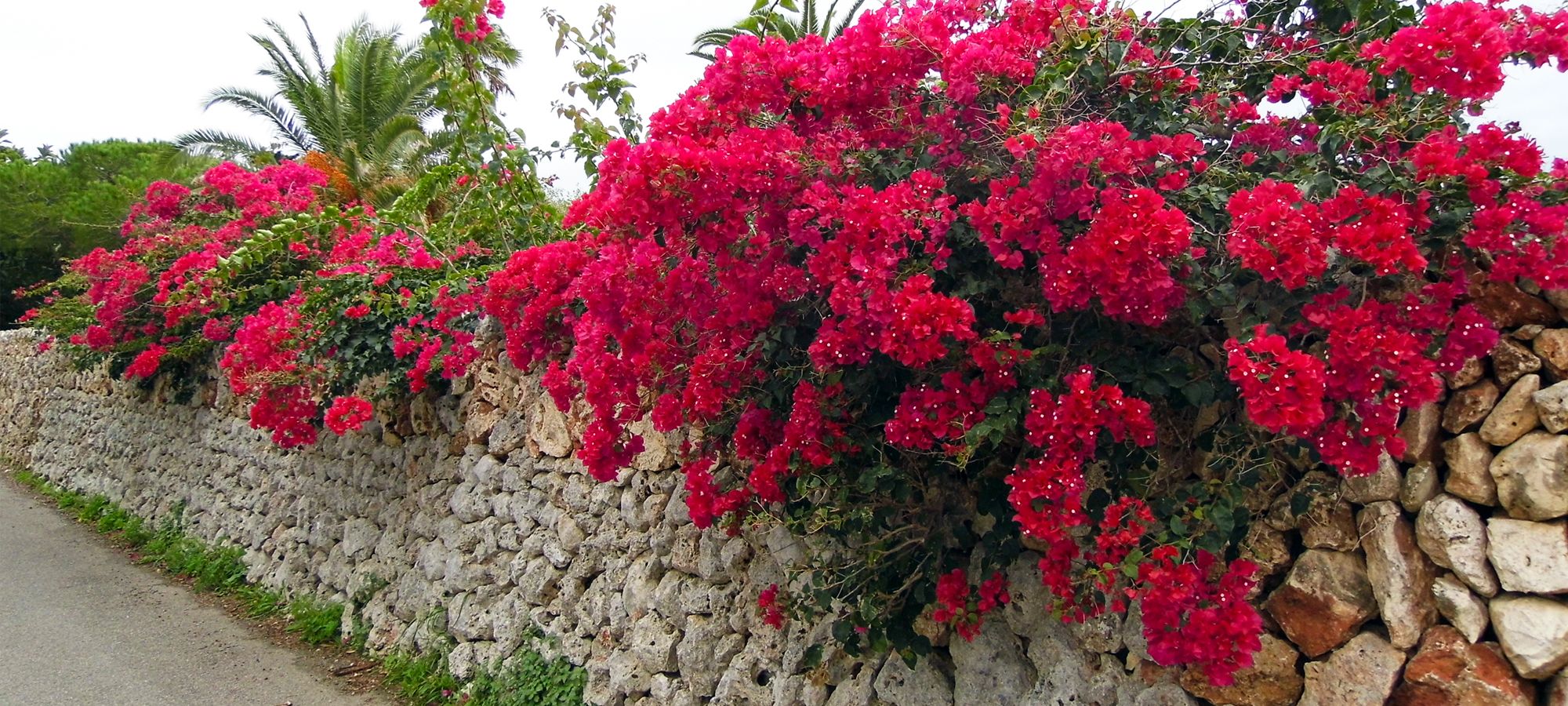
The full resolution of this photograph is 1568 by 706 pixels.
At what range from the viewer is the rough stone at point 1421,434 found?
220 cm

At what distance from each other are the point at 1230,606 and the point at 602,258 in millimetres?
2031

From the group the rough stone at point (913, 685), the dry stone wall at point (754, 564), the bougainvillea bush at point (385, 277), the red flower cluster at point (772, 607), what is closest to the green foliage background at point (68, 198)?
the dry stone wall at point (754, 564)

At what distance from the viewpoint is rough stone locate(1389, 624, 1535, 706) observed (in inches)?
77.8

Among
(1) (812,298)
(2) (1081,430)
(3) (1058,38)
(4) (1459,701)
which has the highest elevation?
(3) (1058,38)

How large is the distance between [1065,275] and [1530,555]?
42.8 inches

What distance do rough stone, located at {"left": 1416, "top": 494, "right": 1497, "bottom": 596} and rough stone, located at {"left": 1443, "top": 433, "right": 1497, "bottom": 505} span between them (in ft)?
0.09

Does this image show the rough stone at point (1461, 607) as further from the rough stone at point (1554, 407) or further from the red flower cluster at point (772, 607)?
the red flower cluster at point (772, 607)

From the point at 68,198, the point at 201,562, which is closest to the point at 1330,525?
the point at 201,562

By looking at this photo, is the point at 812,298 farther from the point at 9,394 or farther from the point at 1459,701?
the point at 9,394

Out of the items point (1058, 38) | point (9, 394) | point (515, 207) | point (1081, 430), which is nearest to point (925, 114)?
point (1058, 38)

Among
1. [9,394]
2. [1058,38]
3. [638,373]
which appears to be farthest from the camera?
[9,394]

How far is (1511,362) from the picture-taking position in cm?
212

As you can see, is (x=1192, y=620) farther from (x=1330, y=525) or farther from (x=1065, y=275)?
(x=1065, y=275)

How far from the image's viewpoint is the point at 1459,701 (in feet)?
6.63
